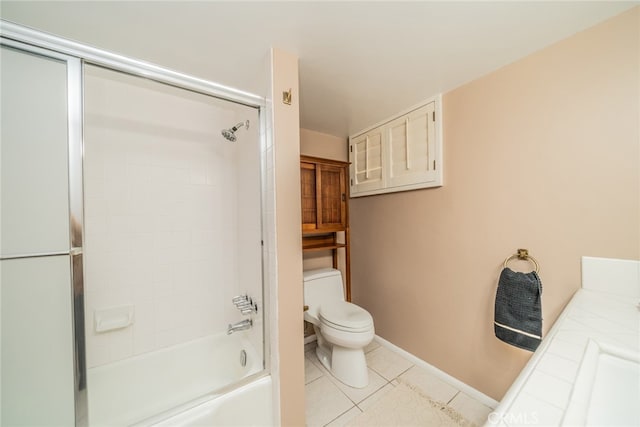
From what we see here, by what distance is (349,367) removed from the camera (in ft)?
5.11

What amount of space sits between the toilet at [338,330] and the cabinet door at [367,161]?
3.08 feet

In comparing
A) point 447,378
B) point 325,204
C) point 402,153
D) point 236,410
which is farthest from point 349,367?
point 402,153

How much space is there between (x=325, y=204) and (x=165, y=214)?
1206 millimetres

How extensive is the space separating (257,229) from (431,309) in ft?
4.67

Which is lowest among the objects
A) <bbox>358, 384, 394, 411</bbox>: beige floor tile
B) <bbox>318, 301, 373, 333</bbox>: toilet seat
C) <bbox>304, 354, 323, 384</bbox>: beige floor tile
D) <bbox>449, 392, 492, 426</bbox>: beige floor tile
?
<bbox>304, 354, 323, 384</bbox>: beige floor tile

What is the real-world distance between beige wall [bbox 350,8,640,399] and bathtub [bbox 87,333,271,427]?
1.30 meters

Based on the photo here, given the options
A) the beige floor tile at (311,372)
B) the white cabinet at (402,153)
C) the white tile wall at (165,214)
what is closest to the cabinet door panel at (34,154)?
the white tile wall at (165,214)

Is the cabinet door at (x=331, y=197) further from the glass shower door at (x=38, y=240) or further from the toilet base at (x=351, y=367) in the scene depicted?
the glass shower door at (x=38, y=240)

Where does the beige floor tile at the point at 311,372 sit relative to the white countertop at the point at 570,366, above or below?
below

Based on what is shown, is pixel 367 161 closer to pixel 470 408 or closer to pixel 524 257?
pixel 524 257

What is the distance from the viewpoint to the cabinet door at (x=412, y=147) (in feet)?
5.16

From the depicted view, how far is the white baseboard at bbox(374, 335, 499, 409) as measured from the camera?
135 cm

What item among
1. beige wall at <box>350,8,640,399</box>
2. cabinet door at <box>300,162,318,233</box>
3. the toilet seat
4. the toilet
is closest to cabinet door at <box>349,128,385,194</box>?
beige wall at <box>350,8,640,399</box>

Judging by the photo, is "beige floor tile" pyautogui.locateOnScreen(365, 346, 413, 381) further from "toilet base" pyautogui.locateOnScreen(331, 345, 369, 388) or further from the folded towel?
the folded towel
